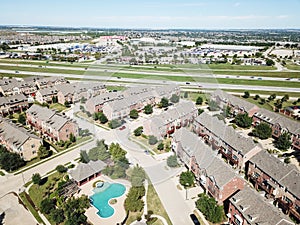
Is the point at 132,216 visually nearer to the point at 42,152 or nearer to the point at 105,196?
the point at 105,196

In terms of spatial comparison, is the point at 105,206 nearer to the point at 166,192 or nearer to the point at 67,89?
the point at 166,192

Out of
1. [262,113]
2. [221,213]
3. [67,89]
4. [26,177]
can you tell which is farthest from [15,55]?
[221,213]

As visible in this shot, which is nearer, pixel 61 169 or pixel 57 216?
pixel 57 216

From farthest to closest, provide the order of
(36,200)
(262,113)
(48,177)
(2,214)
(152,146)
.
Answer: (262,113)
(48,177)
(36,200)
(2,214)
(152,146)

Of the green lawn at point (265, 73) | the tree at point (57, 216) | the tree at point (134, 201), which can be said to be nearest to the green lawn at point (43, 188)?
the tree at point (57, 216)

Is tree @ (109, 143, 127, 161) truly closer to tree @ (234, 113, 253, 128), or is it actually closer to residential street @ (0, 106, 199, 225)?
residential street @ (0, 106, 199, 225)

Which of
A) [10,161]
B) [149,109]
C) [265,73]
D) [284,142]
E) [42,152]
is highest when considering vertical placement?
[149,109]

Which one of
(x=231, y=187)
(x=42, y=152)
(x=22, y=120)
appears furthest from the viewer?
(x=22, y=120)

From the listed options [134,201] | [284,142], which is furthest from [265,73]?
[134,201]
